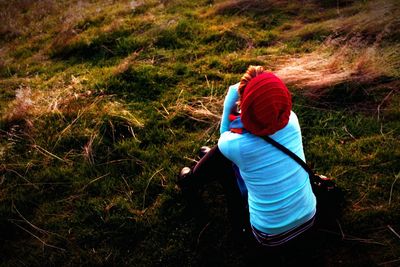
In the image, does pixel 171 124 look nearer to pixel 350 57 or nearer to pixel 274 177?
pixel 274 177

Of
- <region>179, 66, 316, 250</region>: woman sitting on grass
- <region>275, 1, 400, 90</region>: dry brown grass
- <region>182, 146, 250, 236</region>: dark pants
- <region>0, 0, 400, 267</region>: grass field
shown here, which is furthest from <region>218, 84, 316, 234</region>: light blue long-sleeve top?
<region>275, 1, 400, 90</region>: dry brown grass

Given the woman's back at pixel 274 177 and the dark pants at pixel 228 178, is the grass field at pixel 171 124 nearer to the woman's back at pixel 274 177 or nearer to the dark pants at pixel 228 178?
the dark pants at pixel 228 178

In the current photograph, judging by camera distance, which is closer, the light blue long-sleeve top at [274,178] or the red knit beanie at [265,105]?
the red knit beanie at [265,105]

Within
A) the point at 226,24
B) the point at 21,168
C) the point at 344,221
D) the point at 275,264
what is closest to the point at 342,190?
the point at 344,221

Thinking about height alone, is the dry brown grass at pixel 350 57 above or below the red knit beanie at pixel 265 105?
below

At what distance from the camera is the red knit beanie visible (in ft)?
7.25

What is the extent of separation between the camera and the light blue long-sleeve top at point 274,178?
240cm

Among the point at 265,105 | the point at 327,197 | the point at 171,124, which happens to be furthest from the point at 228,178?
the point at 171,124

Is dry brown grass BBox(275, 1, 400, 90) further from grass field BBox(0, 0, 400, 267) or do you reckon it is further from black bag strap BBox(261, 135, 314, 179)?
black bag strap BBox(261, 135, 314, 179)

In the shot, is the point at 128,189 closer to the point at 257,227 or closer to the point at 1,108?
the point at 257,227

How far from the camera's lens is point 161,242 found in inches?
128

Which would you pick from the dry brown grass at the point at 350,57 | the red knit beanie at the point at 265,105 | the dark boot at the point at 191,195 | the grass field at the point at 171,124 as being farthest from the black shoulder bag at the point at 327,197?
the dry brown grass at the point at 350,57

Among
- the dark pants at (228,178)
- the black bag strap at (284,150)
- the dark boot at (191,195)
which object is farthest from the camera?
the dark boot at (191,195)

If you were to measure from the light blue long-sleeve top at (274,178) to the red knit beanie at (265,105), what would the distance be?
124 millimetres
